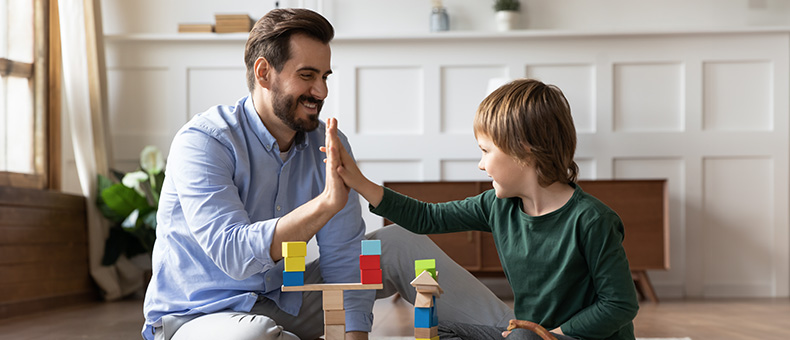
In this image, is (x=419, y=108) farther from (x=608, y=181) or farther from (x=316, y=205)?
(x=316, y=205)

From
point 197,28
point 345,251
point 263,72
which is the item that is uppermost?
point 197,28

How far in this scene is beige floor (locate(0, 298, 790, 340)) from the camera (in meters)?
2.61

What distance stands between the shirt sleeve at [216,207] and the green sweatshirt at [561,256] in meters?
0.27

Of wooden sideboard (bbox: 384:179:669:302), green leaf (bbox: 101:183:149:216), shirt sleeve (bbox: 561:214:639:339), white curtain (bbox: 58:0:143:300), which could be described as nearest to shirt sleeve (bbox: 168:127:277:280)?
shirt sleeve (bbox: 561:214:639:339)

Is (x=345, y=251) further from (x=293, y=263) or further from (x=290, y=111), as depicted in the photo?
(x=293, y=263)

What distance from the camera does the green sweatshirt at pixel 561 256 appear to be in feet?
4.31

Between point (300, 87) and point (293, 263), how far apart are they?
2.07 feet

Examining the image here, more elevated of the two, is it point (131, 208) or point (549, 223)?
point (549, 223)

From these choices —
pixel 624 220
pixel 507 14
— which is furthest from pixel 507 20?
pixel 624 220

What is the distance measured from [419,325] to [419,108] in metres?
3.20

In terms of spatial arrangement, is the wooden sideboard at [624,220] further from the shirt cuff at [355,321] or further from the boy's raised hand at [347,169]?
the boy's raised hand at [347,169]

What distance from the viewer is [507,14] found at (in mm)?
4258

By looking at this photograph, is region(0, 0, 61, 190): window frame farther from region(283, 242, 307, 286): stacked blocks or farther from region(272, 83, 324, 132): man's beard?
region(283, 242, 307, 286): stacked blocks

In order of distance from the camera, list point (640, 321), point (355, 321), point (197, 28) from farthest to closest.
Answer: point (197, 28)
point (640, 321)
point (355, 321)
